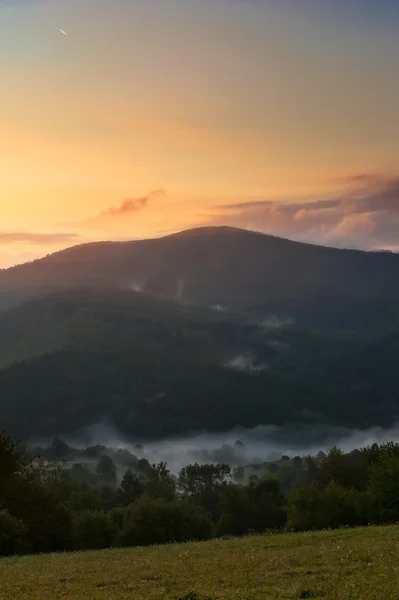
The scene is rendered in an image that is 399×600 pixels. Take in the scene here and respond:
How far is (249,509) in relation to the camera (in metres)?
162

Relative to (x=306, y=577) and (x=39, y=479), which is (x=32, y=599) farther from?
(x=39, y=479)

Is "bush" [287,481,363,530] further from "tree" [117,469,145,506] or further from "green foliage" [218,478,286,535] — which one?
"tree" [117,469,145,506]

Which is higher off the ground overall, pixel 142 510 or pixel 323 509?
pixel 323 509

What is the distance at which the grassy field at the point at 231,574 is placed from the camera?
913 inches

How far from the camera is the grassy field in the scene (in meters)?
23.2

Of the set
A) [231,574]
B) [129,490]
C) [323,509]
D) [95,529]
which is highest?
[231,574]

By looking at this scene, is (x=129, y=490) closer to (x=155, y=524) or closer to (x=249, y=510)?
(x=249, y=510)

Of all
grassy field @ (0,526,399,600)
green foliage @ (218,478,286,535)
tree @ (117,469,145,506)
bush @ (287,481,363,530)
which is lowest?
green foliage @ (218,478,286,535)

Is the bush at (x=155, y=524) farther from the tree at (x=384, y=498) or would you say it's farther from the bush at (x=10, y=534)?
the bush at (x=10, y=534)

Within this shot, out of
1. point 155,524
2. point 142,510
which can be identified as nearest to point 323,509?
point 155,524

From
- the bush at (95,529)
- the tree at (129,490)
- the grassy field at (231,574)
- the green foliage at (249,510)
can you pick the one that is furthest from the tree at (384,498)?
the tree at (129,490)

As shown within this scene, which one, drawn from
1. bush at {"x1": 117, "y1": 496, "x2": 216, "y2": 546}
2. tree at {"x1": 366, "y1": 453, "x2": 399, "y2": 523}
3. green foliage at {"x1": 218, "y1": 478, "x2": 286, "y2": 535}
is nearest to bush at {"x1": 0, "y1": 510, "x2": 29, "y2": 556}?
bush at {"x1": 117, "y1": 496, "x2": 216, "y2": 546}

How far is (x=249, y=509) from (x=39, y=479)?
92880 millimetres

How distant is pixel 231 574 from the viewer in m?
27.9
